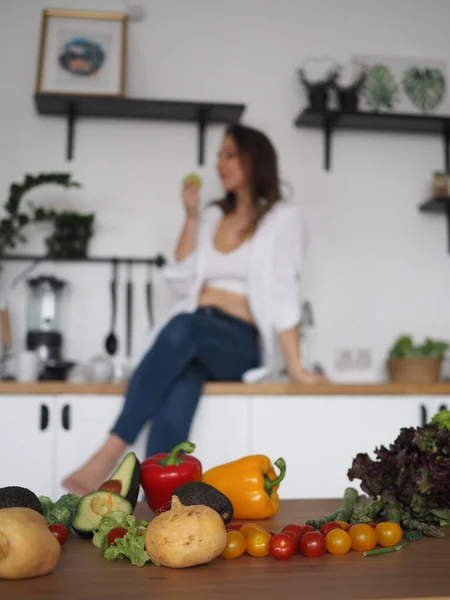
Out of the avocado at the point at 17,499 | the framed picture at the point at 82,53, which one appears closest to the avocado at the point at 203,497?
the avocado at the point at 17,499

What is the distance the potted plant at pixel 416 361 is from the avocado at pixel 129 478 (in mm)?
1722

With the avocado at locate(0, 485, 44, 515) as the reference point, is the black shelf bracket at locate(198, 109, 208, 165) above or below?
above

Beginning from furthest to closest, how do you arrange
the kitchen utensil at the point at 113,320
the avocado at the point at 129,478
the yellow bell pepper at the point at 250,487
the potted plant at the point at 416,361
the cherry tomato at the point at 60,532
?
the kitchen utensil at the point at 113,320 → the potted plant at the point at 416,361 → the yellow bell pepper at the point at 250,487 → the avocado at the point at 129,478 → the cherry tomato at the point at 60,532

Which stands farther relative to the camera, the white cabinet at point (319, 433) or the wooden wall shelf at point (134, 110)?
the wooden wall shelf at point (134, 110)

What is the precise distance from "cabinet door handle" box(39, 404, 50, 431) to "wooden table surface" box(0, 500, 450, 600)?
139cm

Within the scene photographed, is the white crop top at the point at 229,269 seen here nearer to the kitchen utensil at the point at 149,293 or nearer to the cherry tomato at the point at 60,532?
the kitchen utensil at the point at 149,293

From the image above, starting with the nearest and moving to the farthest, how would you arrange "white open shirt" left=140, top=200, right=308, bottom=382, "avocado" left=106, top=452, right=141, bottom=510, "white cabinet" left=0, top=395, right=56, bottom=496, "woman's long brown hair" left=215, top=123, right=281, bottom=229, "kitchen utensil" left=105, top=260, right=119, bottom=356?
"avocado" left=106, top=452, right=141, bottom=510 < "white cabinet" left=0, top=395, right=56, bottom=496 < "white open shirt" left=140, top=200, right=308, bottom=382 < "woman's long brown hair" left=215, top=123, right=281, bottom=229 < "kitchen utensil" left=105, top=260, right=119, bottom=356

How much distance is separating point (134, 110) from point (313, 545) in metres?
2.24

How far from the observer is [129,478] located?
0.90 metres

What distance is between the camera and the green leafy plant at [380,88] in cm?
285

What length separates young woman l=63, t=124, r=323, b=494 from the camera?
1943 mm

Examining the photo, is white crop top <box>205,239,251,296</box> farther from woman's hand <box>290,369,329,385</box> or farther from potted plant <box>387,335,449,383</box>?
potted plant <box>387,335,449,383</box>

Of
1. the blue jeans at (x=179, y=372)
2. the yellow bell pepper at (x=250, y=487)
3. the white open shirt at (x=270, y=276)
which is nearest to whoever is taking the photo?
the yellow bell pepper at (x=250, y=487)

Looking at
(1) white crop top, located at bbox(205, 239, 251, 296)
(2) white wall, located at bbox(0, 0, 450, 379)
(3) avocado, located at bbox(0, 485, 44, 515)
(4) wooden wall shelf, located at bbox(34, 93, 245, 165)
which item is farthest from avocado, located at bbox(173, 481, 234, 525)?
(4) wooden wall shelf, located at bbox(34, 93, 245, 165)
